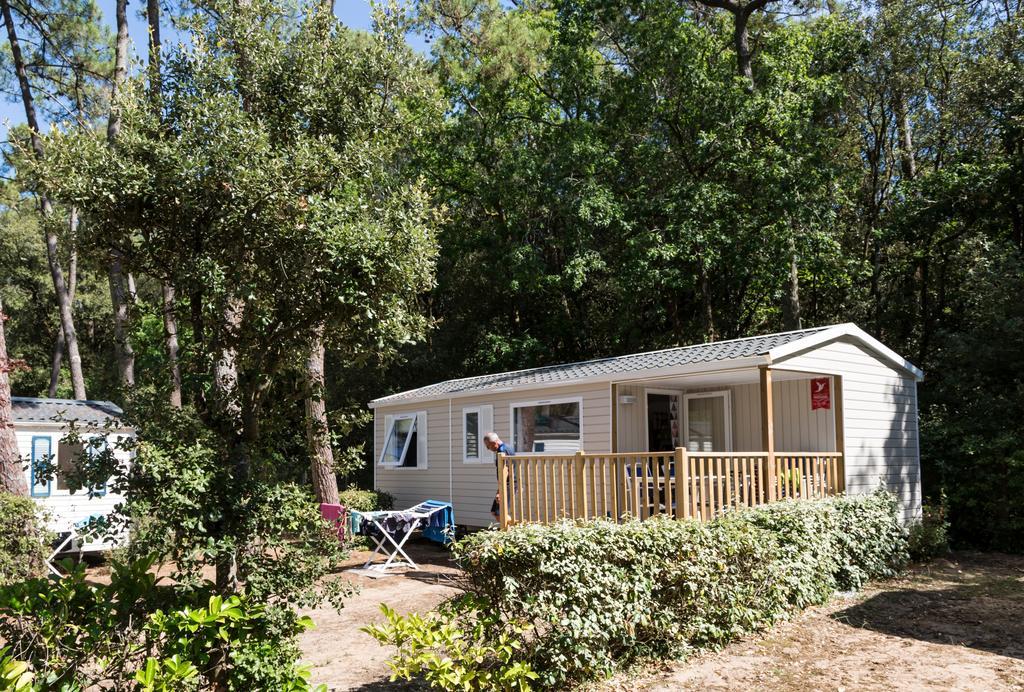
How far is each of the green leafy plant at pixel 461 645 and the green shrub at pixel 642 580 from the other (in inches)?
4.0

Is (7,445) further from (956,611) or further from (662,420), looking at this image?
(956,611)

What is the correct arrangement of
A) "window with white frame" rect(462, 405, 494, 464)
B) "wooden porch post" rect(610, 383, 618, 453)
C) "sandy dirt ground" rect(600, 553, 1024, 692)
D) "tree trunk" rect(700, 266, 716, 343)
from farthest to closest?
"tree trunk" rect(700, 266, 716, 343), "window with white frame" rect(462, 405, 494, 464), "wooden porch post" rect(610, 383, 618, 453), "sandy dirt ground" rect(600, 553, 1024, 692)

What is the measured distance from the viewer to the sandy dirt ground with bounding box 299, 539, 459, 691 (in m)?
5.91

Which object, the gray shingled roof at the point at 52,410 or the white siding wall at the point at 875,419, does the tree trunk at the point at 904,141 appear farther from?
the gray shingled roof at the point at 52,410

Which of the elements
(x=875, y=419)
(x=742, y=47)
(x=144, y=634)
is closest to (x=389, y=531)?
(x=144, y=634)

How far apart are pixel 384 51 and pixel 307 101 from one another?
2.51ft

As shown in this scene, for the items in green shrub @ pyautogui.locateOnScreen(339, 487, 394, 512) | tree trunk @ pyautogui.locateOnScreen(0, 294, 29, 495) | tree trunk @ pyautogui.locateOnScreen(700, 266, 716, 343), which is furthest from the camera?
tree trunk @ pyautogui.locateOnScreen(700, 266, 716, 343)

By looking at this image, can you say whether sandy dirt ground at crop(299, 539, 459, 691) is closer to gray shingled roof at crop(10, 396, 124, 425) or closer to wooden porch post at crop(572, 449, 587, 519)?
wooden porch post at crop(572, 449, 587, 519)

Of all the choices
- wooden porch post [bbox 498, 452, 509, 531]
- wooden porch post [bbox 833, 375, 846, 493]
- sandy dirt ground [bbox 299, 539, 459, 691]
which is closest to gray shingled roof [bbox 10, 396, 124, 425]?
sandy dirt ground [bbox 299, 539, 459, 691]

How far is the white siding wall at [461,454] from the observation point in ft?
37.8

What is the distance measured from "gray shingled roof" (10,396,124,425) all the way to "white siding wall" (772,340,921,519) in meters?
10.3

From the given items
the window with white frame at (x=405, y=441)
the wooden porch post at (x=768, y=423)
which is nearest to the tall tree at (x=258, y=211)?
the wooden porch post at (x=768, y=423)

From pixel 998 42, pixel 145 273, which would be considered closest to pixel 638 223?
pixel 998 42

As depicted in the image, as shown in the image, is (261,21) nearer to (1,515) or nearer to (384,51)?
(384,51)
